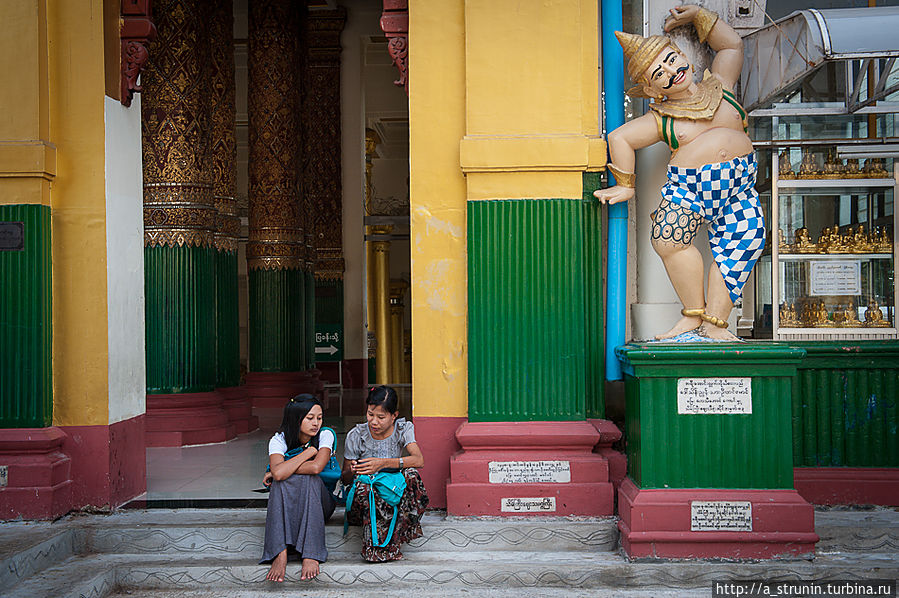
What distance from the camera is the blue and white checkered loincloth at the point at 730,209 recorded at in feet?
15.8

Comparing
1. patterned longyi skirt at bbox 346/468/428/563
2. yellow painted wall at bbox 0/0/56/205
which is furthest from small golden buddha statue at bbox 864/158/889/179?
yellow painted wall at bbox 0/0/56/205

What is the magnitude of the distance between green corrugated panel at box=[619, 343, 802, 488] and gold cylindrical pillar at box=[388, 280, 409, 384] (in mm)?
12809

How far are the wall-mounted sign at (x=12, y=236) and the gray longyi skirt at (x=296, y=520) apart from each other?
7.73 ft

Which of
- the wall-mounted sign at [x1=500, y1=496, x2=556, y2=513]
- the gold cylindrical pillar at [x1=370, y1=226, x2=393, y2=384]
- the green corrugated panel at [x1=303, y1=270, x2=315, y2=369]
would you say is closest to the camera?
the wall-mounted sign at [x1=500, y1=496, x2=556, y2=513]

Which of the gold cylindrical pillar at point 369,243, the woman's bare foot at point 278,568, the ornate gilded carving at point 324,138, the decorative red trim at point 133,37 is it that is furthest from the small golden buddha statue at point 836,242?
the gold cylindrical pillar at point 369,243

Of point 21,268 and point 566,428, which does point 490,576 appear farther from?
point 21,268

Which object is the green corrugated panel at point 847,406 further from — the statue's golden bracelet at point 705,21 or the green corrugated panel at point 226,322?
the green corrugated panel at point 226,322

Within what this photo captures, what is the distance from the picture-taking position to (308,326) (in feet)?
40.8

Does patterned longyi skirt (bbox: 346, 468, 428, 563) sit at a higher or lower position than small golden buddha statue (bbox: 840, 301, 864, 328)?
lower

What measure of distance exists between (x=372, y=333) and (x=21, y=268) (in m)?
10.5

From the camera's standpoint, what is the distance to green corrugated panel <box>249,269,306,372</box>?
11297 millimetres

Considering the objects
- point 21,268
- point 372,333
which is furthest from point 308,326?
point 21,268

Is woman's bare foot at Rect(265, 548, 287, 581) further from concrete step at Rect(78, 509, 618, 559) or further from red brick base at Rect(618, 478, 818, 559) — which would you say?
red brick base at Rect(618, 478, 818, 559)

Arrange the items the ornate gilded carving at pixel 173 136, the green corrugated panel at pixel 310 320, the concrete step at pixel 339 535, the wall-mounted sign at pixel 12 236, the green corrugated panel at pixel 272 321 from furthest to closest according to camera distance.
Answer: the green corrugated panel at pixel 310 320 → the green corrugated panel at pixel 272 321 → the ornate gilded carving at pixel 173 136 → the wall-mounted sign at pixel 12 236 → the concrete step at pixel 339 535
